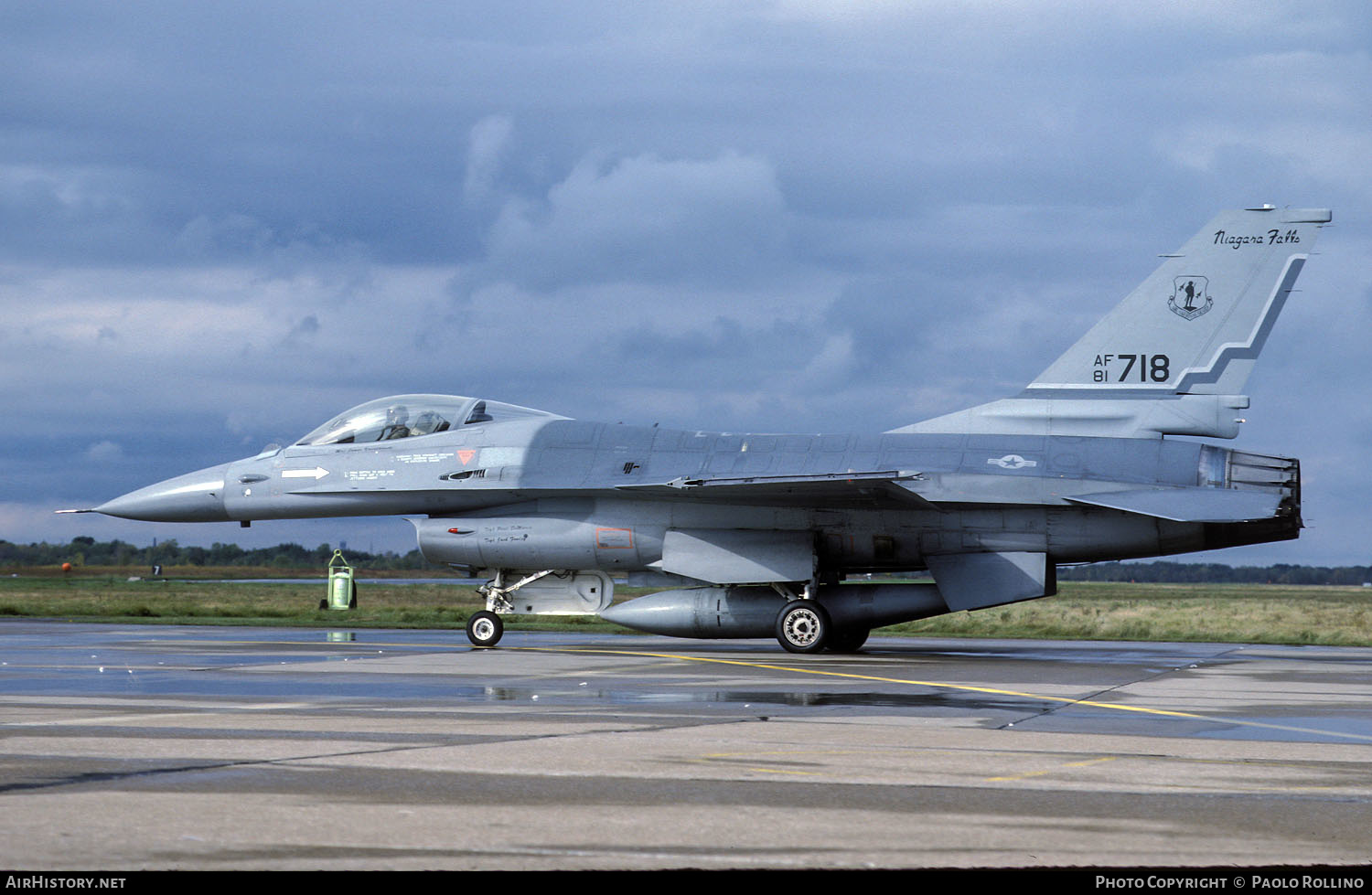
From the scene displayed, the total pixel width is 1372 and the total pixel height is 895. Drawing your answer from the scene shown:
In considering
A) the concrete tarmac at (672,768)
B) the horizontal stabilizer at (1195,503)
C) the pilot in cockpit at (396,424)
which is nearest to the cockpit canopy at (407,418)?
the pilot in cockpit at (396,424)

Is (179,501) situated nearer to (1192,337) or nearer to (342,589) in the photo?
(342,589)

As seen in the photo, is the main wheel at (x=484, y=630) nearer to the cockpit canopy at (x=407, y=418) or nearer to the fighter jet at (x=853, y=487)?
the fighter jet at (x=853, y=487)

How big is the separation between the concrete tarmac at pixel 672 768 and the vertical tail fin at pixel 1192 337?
14.1 feet

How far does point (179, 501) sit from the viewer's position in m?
23.3

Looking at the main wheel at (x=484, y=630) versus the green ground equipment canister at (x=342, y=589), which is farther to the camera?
the green ground equipment canister at (x=342, y=589)

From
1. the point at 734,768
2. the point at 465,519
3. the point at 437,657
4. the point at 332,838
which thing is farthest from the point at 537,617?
the point at 332,838

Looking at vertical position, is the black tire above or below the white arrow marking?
below

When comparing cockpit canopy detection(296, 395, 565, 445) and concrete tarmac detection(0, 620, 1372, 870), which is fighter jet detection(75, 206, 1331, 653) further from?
concrete tarmac detection(0, 620, 1372, 870)

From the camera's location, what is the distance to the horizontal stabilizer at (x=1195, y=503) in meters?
18.2

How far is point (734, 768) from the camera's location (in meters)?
8.05

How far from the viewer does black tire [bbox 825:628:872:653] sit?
21.2 metres

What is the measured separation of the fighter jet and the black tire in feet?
0.19

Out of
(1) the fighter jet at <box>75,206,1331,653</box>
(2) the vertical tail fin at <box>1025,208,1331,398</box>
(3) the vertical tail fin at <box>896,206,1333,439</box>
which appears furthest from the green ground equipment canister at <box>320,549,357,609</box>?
(2) the vertical tail fin at <box>1025,208,1331,398</box>

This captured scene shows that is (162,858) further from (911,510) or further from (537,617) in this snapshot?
(537,617)
